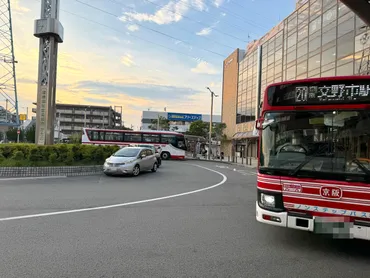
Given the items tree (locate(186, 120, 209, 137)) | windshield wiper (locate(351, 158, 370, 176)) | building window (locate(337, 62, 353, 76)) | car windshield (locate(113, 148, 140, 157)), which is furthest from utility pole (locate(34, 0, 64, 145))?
tree (locate(186, 120, 209, 137))

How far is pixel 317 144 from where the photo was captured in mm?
4633

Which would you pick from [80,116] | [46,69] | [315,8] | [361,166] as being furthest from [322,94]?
[80,116]

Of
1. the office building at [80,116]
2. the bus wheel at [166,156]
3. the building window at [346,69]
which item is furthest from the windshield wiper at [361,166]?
the office building at [80,116]

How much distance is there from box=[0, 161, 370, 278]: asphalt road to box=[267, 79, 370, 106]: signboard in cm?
239

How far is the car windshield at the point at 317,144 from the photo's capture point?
4.29 m

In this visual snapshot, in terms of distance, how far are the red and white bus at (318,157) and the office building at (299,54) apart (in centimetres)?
1535

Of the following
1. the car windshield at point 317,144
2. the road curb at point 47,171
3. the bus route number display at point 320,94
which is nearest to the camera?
the car windshield at point 317,144

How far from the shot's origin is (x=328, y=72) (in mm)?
24016

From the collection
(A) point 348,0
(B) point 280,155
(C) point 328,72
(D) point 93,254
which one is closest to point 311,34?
(C) point 328,72

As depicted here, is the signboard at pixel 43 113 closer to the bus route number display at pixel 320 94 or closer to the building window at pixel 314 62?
the bus route number display at pixel 320 94

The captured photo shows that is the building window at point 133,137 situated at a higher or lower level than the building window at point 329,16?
lower

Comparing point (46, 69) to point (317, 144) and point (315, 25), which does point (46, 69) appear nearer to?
point (317, 144)

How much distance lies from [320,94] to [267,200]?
191 cm

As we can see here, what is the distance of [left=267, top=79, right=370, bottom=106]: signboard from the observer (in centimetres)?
444
